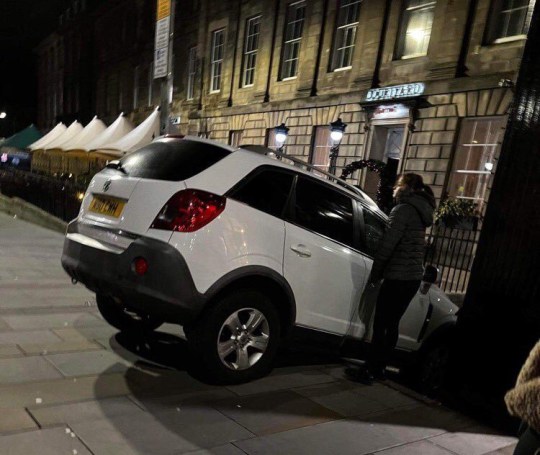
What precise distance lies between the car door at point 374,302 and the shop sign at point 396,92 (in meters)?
9.72

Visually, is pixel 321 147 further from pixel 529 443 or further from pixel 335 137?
pixel 529 443

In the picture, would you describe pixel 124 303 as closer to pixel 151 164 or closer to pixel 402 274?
pixel 151 164

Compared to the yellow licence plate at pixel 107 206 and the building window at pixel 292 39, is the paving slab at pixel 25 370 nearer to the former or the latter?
the yellow licence plate at pixel 107 206

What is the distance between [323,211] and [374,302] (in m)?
1.03

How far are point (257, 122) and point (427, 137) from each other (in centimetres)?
815

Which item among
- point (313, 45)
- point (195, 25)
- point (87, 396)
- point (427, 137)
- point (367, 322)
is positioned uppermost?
point (195, 25)

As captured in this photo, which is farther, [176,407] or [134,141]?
[134,141]

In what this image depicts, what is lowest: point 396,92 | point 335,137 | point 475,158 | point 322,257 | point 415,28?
point 322,257

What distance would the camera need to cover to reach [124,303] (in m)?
3.50

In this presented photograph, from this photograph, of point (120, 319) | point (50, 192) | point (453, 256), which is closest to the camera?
point (120, 319)

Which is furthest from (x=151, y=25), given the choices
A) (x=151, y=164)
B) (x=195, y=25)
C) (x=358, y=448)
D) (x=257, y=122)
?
(x=358, y=448)

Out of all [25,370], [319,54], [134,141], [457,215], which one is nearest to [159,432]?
[25,370]

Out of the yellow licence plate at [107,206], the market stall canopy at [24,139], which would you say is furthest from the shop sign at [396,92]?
the market stall canopy at [24,139]

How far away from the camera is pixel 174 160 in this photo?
Answer: 11.8ft
